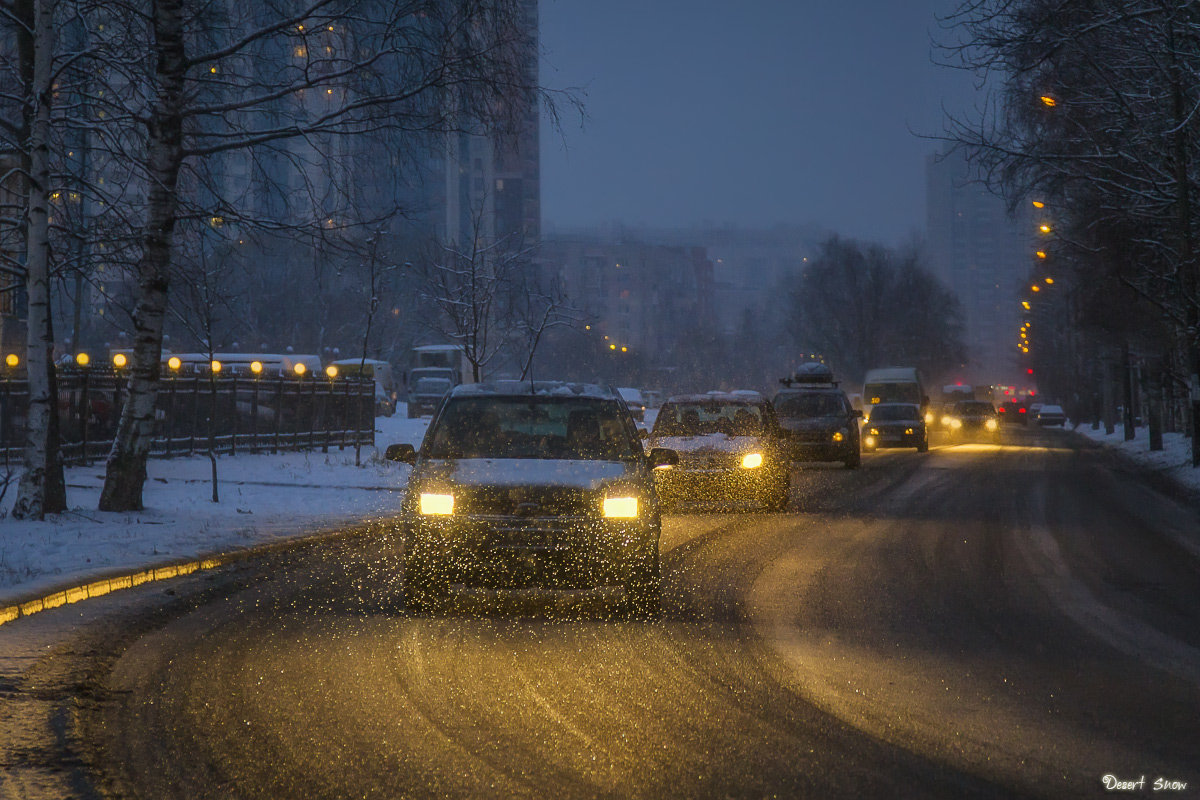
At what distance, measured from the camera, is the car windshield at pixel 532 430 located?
1110 centimetres

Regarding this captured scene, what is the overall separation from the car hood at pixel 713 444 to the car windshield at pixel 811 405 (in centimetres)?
1245

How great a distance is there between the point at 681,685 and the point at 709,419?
13738mm

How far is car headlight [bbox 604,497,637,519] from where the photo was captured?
1027 centimetres

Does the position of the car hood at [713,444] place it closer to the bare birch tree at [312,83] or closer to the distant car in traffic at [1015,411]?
the bare birch tree at [312,83]

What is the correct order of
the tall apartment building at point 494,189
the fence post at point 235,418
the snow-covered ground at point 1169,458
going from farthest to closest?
the tall apartment building at point 494,189 < the fence post at point 235,418 < the snow-covered ground at point 1169,458

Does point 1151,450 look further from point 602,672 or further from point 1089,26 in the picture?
point 602,672

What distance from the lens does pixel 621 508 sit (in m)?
10.3

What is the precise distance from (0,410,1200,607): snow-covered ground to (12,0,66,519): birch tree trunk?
40 centimetres

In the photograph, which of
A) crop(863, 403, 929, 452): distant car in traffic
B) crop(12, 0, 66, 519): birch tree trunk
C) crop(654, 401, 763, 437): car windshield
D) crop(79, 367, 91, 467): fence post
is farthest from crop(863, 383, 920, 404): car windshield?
crop(12, 0, 66, 519): birch tree trunk


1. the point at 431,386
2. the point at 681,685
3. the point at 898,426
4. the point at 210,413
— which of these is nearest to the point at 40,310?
the point at 681,685

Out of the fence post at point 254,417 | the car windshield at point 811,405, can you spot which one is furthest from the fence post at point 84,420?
the car windshield at point 811,405

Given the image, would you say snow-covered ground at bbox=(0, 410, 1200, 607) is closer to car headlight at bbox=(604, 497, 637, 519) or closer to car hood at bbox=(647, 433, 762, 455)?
car hood at bbox=(647, 433, 762, 455)

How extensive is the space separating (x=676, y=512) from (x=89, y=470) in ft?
43.7

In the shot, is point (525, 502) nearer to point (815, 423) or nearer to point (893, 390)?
point (815, 423)
